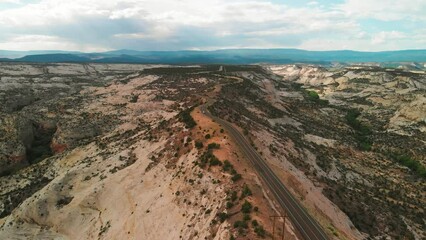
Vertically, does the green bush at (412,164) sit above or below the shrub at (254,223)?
below

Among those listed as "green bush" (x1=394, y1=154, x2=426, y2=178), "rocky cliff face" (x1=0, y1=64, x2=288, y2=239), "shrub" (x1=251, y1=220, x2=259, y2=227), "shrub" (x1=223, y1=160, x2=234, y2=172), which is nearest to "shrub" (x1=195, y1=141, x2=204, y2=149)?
"rocky cliff face" (x1=0, y1=64, x2=288, y2=239)

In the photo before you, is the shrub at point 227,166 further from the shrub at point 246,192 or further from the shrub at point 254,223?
the shrub at point 254,223

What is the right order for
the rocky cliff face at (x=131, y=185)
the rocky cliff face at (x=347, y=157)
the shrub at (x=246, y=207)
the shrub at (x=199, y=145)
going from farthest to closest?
the shrub at (x=199, y=145), the rocky cliff face at (x=347, y=157), the rocky cliff face at (x=131, y=185), the shrub at (x=246, y=207)

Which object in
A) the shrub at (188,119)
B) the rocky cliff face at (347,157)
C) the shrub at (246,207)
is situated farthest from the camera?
the shrub at (188,119)

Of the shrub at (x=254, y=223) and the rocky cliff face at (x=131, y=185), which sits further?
the rocky cliff face at (x=131, y=185)

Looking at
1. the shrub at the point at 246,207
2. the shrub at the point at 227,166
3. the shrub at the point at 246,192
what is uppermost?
the shrub at the point at 227,166

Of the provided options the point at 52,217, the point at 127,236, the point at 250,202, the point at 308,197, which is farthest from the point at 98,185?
the point at 308,197

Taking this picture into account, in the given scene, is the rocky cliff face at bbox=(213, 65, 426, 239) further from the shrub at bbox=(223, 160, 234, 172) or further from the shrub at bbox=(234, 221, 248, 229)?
the shrub at bbox=(234, 221, 248, 229)

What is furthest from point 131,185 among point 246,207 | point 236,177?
point 246,207

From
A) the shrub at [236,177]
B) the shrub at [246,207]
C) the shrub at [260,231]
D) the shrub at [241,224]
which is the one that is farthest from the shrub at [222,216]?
the shrub at [236,177]

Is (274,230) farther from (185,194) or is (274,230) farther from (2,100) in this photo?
(2,100)
